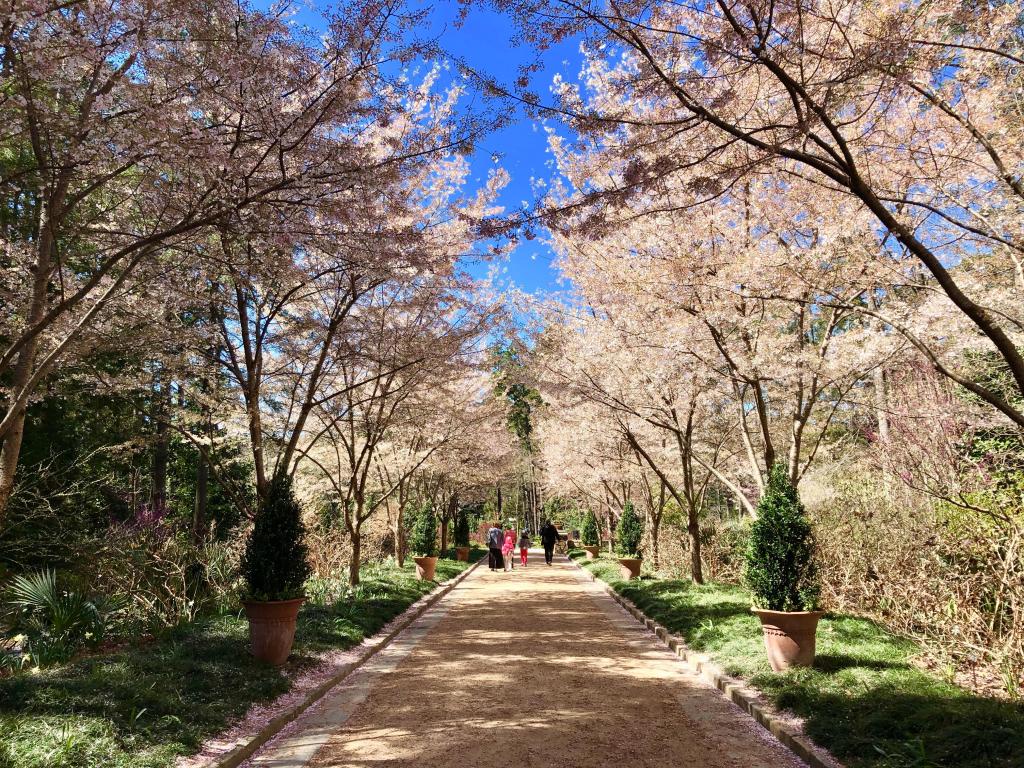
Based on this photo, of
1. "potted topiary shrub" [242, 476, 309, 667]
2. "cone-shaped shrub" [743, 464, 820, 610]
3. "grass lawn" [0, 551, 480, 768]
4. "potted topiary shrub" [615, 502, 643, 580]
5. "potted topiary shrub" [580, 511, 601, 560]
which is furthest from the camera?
Answer: "potted topiary shrub" [580, 511, 601, 560]

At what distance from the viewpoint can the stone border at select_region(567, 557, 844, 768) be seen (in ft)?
13.3

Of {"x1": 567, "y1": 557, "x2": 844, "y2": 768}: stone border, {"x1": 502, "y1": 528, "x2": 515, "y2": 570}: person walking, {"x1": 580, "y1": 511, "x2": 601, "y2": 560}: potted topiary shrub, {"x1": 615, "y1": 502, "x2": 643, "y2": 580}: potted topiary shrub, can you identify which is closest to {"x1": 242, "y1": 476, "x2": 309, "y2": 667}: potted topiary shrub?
{"x1": 567, "y1": 557, "x2": 844, "y2": 768}: stone border

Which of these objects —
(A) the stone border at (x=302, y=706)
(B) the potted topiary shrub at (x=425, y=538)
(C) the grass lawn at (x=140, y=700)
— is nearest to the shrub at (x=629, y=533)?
(B) the potted topiary shrub at (x=425, y=538)

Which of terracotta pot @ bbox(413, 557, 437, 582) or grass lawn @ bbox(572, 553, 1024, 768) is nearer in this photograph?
grass lawn @ bbox(572, 553, 1024, 768)

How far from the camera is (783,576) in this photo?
6.23 m

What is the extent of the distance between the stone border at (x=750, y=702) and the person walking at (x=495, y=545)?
37.2 feet

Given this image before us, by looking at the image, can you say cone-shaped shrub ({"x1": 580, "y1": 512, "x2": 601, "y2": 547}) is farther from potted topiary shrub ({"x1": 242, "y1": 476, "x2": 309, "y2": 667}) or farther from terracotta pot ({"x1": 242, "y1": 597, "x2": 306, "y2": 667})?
terracotta pot ({"x1": 242, "y1": 597, "x2": 306, "y2": 667})

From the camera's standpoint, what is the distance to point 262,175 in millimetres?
4957

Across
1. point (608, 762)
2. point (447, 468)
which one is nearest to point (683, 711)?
point (608, 762)

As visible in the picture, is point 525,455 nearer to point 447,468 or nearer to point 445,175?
point 447,468

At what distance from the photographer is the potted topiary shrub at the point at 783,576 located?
5949 millimetres

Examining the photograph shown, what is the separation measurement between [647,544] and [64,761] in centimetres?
1719

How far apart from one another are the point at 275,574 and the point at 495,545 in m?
14.1

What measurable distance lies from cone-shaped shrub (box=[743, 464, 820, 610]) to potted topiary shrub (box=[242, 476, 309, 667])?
491 centimetres
